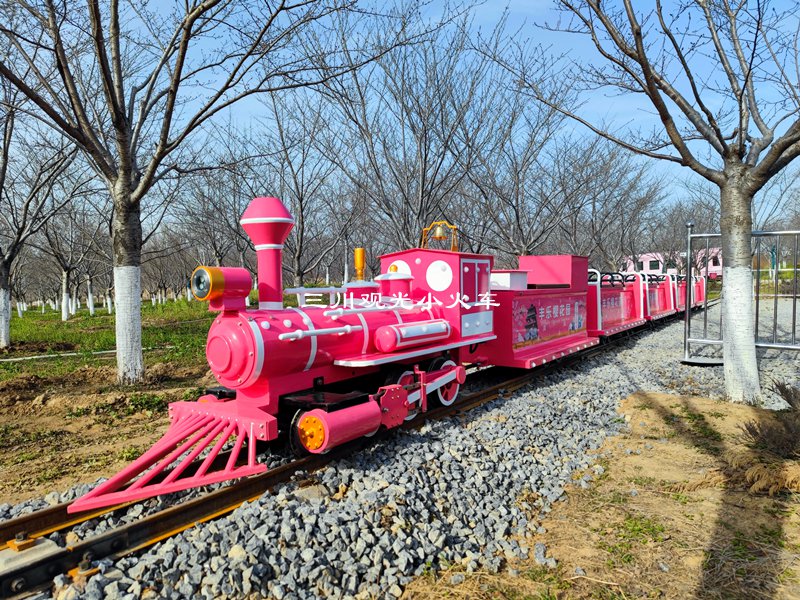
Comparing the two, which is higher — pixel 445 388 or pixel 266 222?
pixel 266 222

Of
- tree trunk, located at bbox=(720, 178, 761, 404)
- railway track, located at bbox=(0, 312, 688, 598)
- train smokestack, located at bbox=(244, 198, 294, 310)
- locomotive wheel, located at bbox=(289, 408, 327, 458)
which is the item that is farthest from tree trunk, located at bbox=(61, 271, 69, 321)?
tree trunk, located at bbox=(720, 178, 761, 404)

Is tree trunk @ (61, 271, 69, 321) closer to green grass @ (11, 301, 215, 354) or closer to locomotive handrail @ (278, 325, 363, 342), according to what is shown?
green grass @ (11, 301, 215, 354)

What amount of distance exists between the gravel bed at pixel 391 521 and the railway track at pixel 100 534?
126 mm

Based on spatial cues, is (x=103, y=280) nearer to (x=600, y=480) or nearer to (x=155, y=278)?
(x=155, y=278)

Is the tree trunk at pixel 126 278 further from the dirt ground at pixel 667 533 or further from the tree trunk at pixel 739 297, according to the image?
the tree trunk at pixel 739 297

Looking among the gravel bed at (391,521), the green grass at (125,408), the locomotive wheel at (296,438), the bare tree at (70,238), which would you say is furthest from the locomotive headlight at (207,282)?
the bare tree at (70,238)

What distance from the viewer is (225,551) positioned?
3.49 metres

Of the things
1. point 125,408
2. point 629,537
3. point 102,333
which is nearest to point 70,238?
point 102,333

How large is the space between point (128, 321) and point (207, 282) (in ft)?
16.2

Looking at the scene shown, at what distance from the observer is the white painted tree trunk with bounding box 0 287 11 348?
1372cm

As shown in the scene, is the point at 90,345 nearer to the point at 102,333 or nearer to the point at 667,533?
the point at 102,333

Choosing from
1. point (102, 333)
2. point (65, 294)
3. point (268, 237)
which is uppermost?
point (268, 237)

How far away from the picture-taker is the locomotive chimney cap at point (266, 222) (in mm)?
5164

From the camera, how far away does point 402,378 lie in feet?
20.8
